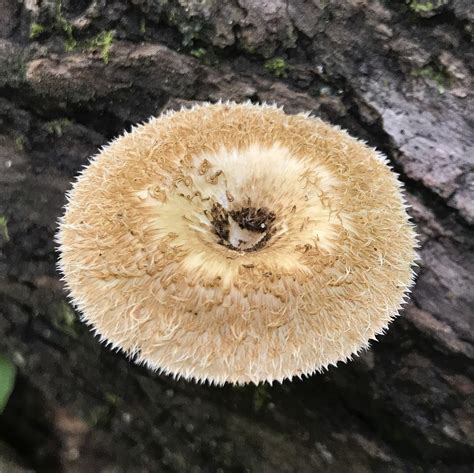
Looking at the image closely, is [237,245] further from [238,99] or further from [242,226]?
[238,99]

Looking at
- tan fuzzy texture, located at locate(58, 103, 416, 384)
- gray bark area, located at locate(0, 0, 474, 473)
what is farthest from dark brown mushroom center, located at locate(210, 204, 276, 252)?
gray bark area, located at locate(0, 0, 474, 473)

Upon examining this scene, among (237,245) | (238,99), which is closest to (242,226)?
(237,245)

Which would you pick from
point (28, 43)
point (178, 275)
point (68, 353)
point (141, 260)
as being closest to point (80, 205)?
point (141, 260)

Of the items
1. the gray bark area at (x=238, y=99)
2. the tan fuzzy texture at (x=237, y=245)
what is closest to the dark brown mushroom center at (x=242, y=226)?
the tan fuzzy texture at (x=237, y=245)

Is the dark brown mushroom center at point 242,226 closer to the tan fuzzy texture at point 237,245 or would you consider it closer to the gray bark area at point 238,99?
the tan fuzzy texture at point 237,245

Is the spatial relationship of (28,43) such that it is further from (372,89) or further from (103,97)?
(372,89)

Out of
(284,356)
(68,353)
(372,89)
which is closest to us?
(284,356)

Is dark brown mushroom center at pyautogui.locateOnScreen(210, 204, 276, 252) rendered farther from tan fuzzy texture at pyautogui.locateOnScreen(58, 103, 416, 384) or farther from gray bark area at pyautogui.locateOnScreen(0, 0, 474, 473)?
gray bark area at pyautogui.locateOnScreen(0, 0, 474, 473)
